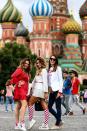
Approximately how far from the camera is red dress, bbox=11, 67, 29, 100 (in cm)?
1048

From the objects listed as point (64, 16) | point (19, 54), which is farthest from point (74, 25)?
point (19, 54)

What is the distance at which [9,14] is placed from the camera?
274ft

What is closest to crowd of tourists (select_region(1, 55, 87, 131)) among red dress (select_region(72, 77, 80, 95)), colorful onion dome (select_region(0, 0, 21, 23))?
red dress (select_region(72, 77, 80, 95))

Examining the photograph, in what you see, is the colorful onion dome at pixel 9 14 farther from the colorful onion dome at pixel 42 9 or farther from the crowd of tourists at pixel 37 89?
the crowd of tourists at pixel 37 89

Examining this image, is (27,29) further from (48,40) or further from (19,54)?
(19,54)

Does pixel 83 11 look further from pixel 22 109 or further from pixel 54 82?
pixel 22 109

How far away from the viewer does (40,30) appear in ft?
252

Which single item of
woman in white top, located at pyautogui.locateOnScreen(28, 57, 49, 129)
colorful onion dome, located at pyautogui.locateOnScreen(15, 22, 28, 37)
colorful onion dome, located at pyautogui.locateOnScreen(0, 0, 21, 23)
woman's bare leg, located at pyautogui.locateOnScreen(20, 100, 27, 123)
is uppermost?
colorful onion dome, located at pyautogui.locateOnScreen(0, 0, 21, 23)

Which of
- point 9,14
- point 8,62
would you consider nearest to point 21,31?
point 9,14

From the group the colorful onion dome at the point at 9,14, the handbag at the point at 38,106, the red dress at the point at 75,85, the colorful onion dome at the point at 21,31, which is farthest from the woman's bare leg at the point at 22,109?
the colorful onion dome at the point at 21,31

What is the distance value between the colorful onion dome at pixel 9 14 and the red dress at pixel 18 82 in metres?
72.9

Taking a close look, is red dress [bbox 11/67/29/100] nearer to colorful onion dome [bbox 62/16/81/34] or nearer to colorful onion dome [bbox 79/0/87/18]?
colorful onion dome [bbox 62/16/81/34]

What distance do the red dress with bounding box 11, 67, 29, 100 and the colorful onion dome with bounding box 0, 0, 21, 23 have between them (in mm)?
72903

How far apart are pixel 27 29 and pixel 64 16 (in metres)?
6.88
